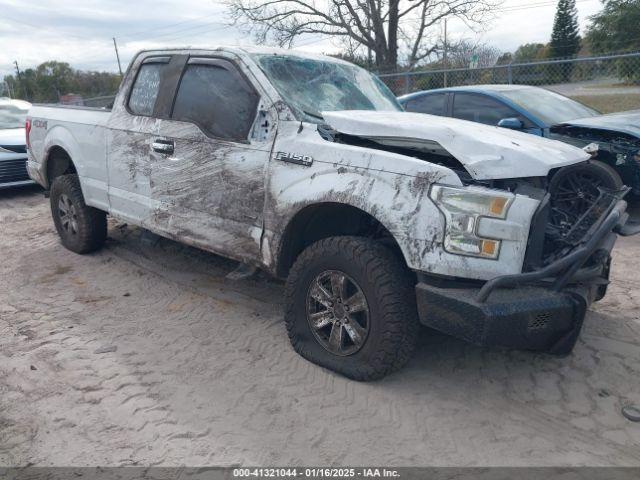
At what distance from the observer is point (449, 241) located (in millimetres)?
2814

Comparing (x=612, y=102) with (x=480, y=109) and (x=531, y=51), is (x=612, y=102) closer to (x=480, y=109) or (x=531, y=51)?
(x=480, y=109)

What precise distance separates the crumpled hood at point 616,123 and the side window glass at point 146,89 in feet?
14.7

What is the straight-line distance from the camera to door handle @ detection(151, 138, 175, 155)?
4.25 metres

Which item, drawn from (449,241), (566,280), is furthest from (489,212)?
(566,280)

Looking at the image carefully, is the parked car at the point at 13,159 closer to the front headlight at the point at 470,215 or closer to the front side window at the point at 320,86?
the front side window at the point at 320,86

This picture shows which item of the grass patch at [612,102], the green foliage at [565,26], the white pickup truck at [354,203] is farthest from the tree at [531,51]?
the white pickup truck at [354,203]

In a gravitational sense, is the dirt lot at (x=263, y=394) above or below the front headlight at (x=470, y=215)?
below

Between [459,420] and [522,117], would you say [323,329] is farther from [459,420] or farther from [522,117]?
[522,117]

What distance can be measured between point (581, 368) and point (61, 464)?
9.81ft

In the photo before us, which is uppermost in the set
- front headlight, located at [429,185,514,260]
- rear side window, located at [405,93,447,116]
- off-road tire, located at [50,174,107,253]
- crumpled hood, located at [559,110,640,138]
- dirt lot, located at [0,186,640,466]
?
rear side window, located at [405,93,447,116]

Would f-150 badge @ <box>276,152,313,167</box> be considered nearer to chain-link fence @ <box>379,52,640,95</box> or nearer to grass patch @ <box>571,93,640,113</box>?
chain-link fence @ <box>379,52,640,95</box>

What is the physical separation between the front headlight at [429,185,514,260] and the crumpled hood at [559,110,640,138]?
4.08m

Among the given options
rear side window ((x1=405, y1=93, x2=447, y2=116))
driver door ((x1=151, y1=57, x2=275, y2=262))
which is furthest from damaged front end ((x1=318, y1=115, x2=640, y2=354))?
rear side window ((x1=405, y1=93, x2=447, y2=116))

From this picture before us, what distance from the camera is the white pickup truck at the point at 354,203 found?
9.22 feet
